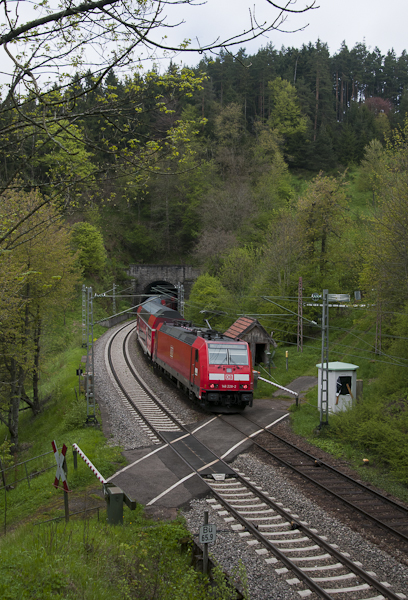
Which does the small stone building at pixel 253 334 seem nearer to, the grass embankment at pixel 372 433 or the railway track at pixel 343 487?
the grass embankment at pixel 372 433

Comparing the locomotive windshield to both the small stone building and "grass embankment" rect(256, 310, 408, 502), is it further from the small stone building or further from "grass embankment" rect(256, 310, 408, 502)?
the small stone building

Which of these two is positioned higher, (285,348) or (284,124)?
(284,124)

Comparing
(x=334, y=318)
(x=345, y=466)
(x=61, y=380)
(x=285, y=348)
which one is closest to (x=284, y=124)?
(x=334, y=318)

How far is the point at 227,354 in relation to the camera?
1950 cm

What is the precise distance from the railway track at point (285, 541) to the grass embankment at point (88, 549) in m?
1.47

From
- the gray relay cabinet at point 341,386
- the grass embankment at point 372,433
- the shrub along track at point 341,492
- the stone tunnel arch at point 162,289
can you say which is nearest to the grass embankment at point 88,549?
the shrub along track at point 341,492

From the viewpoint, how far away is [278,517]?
10484mm

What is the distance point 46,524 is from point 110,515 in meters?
1.29

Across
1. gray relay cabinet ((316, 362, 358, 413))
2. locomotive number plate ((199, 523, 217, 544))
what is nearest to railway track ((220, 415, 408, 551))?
gray relay cabinet ((316, 362, 358, 413))

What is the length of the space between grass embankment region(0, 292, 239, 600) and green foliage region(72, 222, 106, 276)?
36540 millimetres

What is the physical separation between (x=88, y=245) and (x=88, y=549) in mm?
45125

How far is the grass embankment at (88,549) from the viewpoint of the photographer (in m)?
6.11

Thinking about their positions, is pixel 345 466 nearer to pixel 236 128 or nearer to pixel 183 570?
pixel 183 570

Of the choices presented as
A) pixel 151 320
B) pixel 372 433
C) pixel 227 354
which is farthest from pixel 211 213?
pixel 372 433
